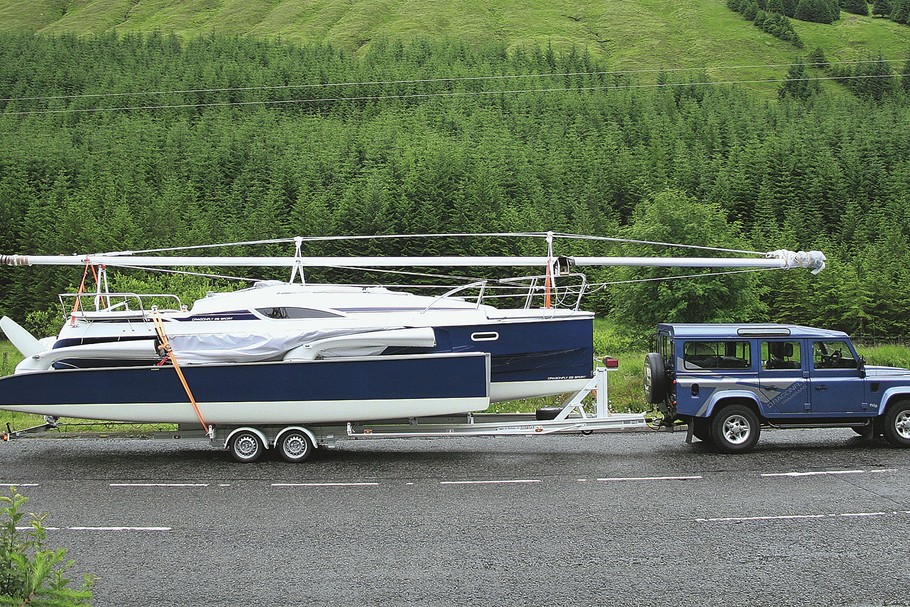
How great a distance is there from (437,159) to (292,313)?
8414cm

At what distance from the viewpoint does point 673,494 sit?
36.1ft

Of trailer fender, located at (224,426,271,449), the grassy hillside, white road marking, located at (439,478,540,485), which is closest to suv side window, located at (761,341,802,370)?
white road marking, located at (439,478,540,485)

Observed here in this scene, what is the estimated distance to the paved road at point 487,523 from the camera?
25.0 ft

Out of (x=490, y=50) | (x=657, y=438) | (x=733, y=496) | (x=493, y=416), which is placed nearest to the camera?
(x=733, y=496)

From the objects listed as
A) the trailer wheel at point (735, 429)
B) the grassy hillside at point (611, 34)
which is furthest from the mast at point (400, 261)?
the grassy hillside at point (611, 34)

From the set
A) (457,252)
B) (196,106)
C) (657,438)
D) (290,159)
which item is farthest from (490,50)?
(657,438)

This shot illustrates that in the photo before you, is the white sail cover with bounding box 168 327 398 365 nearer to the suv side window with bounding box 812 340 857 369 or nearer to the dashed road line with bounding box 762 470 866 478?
the dashed road line with bounding box 762 470 866 478

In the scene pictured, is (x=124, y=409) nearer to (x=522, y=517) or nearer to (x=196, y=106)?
(x=522, y=517)

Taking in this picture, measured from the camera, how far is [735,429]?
1349cm

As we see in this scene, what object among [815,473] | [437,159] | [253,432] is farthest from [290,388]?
[437,159]

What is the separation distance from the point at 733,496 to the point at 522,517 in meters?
2.91

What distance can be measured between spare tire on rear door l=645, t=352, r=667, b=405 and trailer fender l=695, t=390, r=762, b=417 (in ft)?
2.38

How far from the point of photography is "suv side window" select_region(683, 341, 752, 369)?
13.4 m

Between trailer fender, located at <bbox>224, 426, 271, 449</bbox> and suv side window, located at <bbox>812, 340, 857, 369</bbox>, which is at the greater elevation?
suv side window, located at <bbox>812, 340, 857, 369</bbox>
